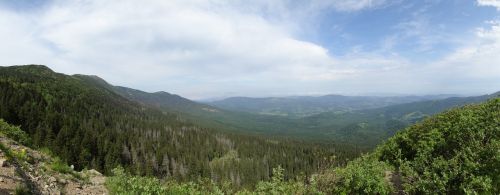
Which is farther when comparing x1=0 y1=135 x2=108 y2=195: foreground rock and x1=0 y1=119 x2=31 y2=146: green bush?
x1=0 y1=119 x2=31 y2=146: green bush

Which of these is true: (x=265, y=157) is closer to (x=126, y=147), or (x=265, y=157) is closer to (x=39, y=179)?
(x=126, y=147)

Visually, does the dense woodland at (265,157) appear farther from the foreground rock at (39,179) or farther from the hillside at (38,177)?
the hillside at (38,177)

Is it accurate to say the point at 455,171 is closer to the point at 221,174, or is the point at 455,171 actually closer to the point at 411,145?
the point at 411,145

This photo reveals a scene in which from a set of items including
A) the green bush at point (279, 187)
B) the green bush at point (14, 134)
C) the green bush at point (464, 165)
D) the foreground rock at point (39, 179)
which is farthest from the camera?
the green bush at point (14, 134)

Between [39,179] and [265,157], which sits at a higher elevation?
[39,179]

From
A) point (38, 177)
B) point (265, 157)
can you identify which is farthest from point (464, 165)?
point (265, 157)

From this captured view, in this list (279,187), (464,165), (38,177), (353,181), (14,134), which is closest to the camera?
(279,187)

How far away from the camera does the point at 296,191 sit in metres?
15.6

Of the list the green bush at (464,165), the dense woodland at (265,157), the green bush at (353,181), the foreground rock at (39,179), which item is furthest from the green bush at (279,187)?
the foreground rock at (39,179)

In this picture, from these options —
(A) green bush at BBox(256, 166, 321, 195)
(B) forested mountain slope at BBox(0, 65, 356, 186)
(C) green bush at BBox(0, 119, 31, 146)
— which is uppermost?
(C) green bush at BBox(0, 119, 31, 146)

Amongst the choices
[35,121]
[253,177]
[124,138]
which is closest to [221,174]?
[253,177]

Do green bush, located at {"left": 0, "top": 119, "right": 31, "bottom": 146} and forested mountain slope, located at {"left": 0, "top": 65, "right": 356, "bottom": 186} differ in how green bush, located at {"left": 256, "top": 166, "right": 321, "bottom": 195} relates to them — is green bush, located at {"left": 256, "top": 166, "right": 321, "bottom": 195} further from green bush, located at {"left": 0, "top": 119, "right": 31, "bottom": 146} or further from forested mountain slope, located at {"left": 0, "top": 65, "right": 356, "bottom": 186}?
green bush, located at {"left": 0, "top": 119, "right": 31, "bottom": 146}

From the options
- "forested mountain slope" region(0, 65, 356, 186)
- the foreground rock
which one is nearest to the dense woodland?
"forested mountain slope" region(0, 65, 356, 186)

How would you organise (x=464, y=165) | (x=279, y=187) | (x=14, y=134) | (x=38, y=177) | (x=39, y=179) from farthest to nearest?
(x=14, y=134) → (x=464, y=165) → (x=38, y=177) → (x=39, y=179) → (x=279, y=187)
